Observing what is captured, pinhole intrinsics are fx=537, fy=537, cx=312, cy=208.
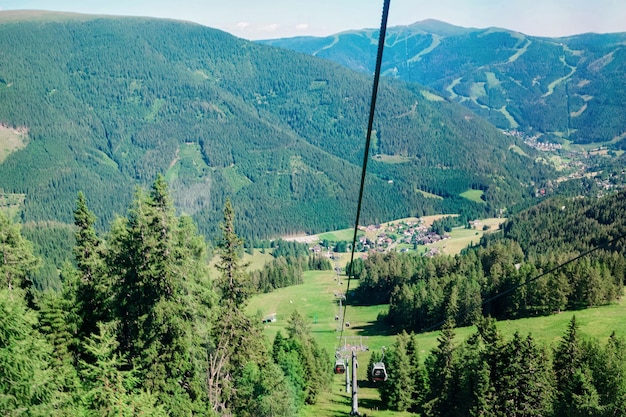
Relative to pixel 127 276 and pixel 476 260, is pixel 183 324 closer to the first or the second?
pixel 127 276

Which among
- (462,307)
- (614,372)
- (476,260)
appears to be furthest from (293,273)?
(614,372)

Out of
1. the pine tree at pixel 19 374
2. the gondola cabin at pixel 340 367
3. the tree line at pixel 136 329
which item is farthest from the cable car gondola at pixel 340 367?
the pine tree at pixel 19 374

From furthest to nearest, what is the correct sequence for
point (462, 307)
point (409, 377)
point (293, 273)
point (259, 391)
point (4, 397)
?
point (293, 273)
point (462, 307)
point (409, 377)
point (259, 391)
point (4, 397)

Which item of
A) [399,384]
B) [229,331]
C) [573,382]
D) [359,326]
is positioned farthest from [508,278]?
[229,331]

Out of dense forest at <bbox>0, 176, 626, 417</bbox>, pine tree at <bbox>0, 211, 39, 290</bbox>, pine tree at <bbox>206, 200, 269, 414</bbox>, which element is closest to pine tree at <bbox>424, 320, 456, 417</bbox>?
dense forest at <bbox>0, 176, 626, 417</bbox>

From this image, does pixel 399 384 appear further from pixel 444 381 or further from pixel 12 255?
pixel 12 255

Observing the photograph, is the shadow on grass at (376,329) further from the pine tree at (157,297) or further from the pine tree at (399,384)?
the pine tree at (157,297)

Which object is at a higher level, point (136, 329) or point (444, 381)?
point (136, 329)

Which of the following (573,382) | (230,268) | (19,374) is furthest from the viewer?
(573,382)
